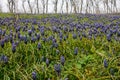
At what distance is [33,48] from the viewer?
5.86 metres

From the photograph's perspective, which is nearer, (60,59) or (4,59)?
(4,59)

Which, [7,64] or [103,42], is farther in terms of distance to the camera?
[103,42]

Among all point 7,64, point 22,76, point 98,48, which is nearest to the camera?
point 22,76

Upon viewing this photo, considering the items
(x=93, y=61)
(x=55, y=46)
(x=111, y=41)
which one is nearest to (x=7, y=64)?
(x=55, y=46)

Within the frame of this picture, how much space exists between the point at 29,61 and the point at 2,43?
718mm

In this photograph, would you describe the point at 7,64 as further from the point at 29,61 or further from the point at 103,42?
the point at 103,42

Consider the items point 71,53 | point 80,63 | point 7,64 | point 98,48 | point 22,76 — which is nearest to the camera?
point 22,76

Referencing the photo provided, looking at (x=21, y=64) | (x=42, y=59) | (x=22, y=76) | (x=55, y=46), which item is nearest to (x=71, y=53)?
(x=55, y=46)

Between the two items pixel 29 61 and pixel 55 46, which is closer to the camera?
pixel 29 61

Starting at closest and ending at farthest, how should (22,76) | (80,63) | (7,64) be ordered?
(22,76)
(7,64)
(80,63)

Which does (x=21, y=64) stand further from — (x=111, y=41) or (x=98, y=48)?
(x=111, y=41)

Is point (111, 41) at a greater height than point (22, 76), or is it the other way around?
point (111, 41)

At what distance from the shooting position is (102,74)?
477 centimetres

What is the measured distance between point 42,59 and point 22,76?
2.51 ft
